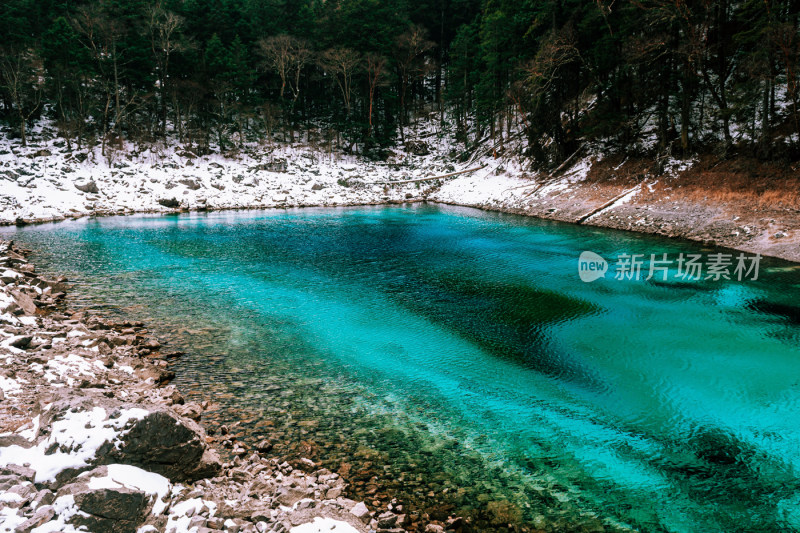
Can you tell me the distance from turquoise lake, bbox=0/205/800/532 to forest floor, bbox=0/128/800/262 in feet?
9.55

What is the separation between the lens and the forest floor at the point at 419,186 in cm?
1720

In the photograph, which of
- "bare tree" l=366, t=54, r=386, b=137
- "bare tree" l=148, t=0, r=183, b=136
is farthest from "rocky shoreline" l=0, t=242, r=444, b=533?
"bare tree" l=366, t=54, r=386, b=137

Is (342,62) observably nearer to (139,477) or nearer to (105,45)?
(105,45)

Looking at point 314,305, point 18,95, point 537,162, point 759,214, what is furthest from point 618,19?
point 18,95

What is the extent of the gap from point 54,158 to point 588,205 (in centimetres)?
3573

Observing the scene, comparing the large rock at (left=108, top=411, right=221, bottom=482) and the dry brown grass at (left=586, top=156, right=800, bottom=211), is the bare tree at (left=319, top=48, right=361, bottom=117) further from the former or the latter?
the large rock at (left=108, top=411, right=221, bottom=482)

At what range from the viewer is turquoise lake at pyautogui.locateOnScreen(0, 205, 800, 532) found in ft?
15.6

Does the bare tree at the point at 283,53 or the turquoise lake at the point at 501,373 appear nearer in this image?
the turquoise lake at the point at 501,373

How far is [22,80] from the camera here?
1277 inches

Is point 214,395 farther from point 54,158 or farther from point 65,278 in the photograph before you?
point 54,158

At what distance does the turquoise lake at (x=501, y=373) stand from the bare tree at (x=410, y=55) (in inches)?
1540

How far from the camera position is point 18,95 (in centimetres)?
3231

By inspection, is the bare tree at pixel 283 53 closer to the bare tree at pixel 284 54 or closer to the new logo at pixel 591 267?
the bare tree at pixel 284 54

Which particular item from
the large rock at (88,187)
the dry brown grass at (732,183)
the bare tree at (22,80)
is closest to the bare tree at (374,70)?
the large rock at (88,187)
